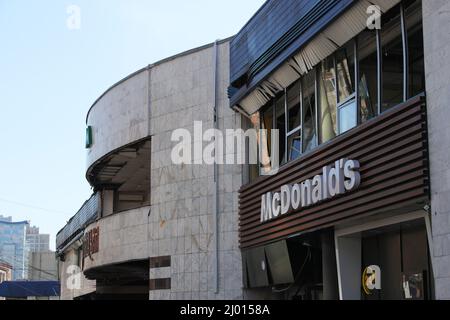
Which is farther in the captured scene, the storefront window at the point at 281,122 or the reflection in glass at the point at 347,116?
the storefront window at the point at 281,122

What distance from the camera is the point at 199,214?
2164 cm

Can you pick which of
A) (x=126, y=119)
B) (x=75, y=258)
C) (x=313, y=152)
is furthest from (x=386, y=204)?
(x=75, y=258)

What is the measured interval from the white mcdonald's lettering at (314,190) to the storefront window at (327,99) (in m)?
1.15

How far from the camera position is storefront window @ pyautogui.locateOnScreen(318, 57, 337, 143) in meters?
16.6

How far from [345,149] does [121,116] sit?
12345 millimetres

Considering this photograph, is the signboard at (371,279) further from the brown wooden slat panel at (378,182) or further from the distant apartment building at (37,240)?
the distant apartment building at (37,240)

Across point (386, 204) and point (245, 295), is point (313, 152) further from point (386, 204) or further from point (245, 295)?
point (245, 295)

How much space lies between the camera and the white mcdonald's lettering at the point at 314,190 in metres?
14.6

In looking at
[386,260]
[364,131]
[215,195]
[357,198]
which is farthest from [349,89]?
[215,195]

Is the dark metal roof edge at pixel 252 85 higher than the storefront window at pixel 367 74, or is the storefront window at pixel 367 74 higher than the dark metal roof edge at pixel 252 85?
the dark metal roof edge at pixel 252 85

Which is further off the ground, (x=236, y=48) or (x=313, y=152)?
(x=236, y=48)

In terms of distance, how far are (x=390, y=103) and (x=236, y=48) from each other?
7.48 m

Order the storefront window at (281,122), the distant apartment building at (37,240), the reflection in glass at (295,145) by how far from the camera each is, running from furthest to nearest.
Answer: the distant apartment building at (37,240), the storefront window at (281,122), the reflection in glass at (295,145)

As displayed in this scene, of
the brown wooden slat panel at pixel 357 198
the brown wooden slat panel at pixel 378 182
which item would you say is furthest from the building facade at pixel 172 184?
the brown wooden slat panel at pixel 378 182
